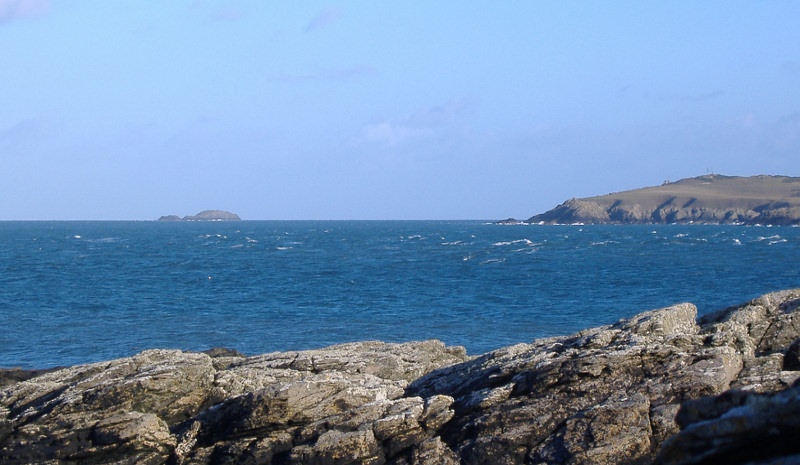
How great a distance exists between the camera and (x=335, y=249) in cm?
12425

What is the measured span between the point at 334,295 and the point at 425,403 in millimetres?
44974

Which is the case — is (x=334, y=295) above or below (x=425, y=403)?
below

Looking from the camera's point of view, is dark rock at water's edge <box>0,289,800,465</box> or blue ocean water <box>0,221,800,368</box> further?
blue ocean water <box>0,221,800,368</box>

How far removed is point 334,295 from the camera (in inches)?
2429

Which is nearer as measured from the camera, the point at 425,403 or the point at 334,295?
the point at 425,403

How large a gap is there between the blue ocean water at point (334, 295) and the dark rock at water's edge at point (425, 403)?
58.8 feet

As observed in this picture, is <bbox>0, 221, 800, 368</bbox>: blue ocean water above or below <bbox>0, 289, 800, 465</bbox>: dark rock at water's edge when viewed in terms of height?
below

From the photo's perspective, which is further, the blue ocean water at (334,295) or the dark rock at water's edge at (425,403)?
the blue ocean water at (334,295)

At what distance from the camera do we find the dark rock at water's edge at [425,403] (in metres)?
15.5

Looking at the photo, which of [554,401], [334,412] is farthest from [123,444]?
[554,401]

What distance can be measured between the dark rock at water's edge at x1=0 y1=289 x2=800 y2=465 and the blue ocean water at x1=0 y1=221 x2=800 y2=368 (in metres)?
17.9

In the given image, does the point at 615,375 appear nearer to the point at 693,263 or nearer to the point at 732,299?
the point at 732,299

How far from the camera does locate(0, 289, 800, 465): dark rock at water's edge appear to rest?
50.9 feet

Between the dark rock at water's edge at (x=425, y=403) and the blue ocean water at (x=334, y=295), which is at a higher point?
the dark rock at water's edge at (x=425, y=403)
